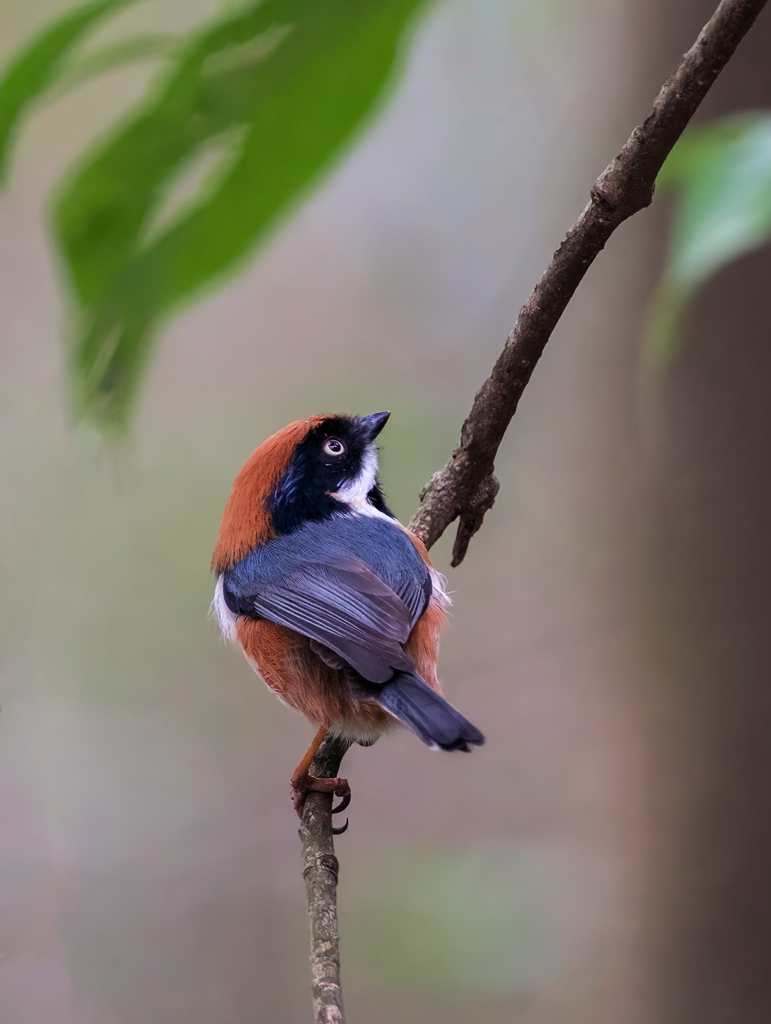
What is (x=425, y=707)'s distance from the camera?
1538 mm

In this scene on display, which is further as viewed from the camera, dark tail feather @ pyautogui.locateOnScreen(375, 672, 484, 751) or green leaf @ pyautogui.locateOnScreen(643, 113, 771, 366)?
dark tail feather @ pyautogui.locateOnScreen(375, 672, 484, 751)

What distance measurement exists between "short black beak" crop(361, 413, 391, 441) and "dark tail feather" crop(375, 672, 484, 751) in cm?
84

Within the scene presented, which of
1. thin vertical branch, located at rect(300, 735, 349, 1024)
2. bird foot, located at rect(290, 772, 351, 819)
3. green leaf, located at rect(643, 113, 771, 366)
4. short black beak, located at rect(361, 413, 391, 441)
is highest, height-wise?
short black beak, located at rect(361, 413, 391, 441)

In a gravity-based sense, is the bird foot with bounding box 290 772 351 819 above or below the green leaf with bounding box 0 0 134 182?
below

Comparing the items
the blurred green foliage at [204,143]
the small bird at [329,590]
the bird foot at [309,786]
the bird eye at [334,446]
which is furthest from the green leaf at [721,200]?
the bird eye at [334,446]

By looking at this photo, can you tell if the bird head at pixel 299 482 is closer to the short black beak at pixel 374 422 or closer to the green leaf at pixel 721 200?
the short black beak at pixel 374 422

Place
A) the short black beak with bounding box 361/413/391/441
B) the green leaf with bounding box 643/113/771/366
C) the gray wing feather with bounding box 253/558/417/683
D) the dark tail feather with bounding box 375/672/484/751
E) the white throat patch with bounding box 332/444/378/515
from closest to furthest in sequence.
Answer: the green leaf with bounding box 643/113/771/366 → the dark tail feather with bounding box 375/672/484/751 → the gray wing feather with bounding box 253/558/417/683 → the white throat patch with bounding box 332/444/378/515 → the short black beak with bounding box 361/413/391/441

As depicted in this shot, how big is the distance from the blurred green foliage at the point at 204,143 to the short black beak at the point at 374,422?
1.59 meters

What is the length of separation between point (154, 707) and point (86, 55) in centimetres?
380

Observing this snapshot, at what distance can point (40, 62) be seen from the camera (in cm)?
67

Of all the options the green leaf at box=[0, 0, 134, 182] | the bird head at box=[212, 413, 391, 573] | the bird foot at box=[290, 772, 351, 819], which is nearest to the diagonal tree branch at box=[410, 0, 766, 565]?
the bird head at box=[212, 413, 391, 573]

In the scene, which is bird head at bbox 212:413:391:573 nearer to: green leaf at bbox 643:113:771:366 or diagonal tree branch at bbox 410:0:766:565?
diagonal tree branch at bbox 410:0:766:565

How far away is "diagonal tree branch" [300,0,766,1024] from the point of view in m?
1.20

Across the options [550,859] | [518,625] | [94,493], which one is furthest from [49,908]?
[518,625]
